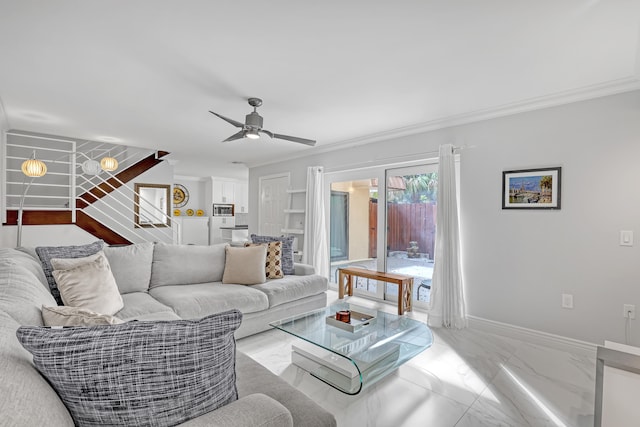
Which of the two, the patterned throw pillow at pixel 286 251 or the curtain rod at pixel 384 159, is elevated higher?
the curtain rod at pixel 384 159

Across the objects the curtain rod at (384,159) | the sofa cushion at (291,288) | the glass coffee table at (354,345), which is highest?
the curtain rod at (384,159)

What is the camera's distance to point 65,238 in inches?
173

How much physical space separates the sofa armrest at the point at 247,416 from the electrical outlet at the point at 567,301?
3172 millimetres

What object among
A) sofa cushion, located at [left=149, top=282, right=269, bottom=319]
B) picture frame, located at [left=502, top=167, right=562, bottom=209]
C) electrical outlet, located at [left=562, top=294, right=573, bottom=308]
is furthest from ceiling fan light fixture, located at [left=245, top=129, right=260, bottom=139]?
electrical outlet, located at [left=562, top=294, right=573, bottom=308]

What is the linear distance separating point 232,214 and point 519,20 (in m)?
8.71

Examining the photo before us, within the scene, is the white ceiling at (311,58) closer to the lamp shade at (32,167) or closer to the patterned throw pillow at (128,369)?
the lamp shade at (32,167)

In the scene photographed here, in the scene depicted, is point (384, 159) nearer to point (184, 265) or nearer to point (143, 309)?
point (184, 265)

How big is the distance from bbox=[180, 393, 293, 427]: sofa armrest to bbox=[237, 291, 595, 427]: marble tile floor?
1.15 m

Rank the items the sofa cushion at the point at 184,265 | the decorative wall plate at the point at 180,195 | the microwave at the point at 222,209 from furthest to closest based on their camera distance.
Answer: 1. the microwave at the point at 222,209
2. the decorative wall plate at the point at 180,195
3. the sofa cushion at the point at 184,265

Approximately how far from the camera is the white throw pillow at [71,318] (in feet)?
4.18

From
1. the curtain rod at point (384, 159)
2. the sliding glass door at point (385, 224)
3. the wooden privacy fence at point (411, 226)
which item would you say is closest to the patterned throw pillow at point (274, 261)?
the sliding glass door at point (385, 224)

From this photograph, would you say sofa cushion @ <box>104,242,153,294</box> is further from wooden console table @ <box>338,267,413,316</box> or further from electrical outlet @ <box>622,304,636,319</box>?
electrical outlet @ <box>622,304,636,319</box>

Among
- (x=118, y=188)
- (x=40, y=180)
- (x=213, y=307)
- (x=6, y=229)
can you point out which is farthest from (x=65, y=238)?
(x=213, y=307)

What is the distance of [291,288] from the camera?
3.45 meters
